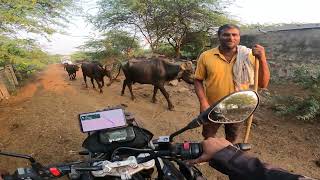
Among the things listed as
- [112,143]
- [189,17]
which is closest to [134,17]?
[189,17]

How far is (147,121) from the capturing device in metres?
9.20

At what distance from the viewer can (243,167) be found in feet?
5.22

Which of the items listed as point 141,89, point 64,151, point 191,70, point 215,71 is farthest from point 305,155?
point 141,89

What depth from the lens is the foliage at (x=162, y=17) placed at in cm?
1742

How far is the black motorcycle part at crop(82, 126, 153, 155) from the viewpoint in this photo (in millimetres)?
2426

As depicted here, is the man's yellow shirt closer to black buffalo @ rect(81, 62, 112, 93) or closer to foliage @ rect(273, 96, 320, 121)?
foliage @ rect(273, 96, 320, 121)

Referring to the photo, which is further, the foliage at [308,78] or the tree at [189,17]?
the tree at [189,17]

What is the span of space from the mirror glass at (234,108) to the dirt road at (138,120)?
3.82 meters

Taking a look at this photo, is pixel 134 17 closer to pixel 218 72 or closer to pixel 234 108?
pixel 218 72

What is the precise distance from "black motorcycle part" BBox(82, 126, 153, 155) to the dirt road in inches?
137

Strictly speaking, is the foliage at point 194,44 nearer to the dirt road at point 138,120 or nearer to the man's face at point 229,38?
the dirt road at point 138,120

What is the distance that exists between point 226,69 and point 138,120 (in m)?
4.67

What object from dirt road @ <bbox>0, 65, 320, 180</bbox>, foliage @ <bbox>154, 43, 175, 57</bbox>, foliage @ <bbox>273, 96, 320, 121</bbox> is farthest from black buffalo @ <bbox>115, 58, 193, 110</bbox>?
foliage @ <bbox>154, 43, 175, 57</bbox>

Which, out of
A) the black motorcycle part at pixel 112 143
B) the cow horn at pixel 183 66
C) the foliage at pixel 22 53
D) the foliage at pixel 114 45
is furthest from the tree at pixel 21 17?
the foliage at pixel 114 45
